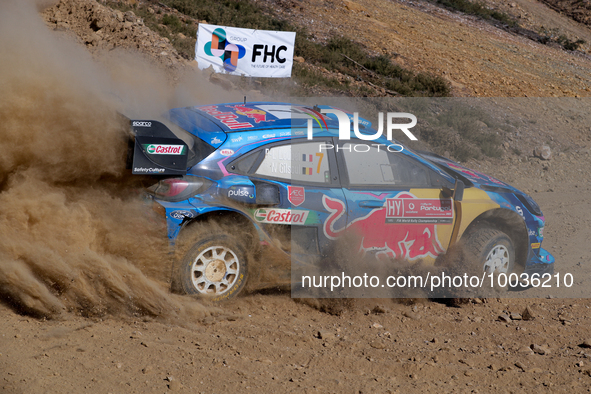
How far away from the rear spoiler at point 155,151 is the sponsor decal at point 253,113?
0.91m

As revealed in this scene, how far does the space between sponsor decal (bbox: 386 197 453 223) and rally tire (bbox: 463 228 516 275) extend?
0.44m

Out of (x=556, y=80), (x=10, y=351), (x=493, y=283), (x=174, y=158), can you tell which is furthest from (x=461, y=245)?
(x=556, y=80)

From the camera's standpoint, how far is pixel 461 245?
18.6ft

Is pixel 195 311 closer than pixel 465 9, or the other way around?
pixel 195 311

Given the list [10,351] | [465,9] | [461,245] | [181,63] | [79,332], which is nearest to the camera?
[10,351]

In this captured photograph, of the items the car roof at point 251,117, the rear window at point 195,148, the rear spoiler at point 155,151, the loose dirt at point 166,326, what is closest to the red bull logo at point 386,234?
the loose dirt at point 166,326

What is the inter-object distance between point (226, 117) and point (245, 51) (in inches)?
338

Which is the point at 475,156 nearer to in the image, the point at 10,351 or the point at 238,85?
the point at 238,85

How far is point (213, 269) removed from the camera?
4.80m

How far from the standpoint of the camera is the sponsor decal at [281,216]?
15.9ft

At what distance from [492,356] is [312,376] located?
1.64 meters

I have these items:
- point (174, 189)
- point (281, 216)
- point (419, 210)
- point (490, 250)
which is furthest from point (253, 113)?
point (490, 250)

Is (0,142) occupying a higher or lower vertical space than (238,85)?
higher

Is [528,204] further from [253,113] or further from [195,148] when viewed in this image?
[195,148]
